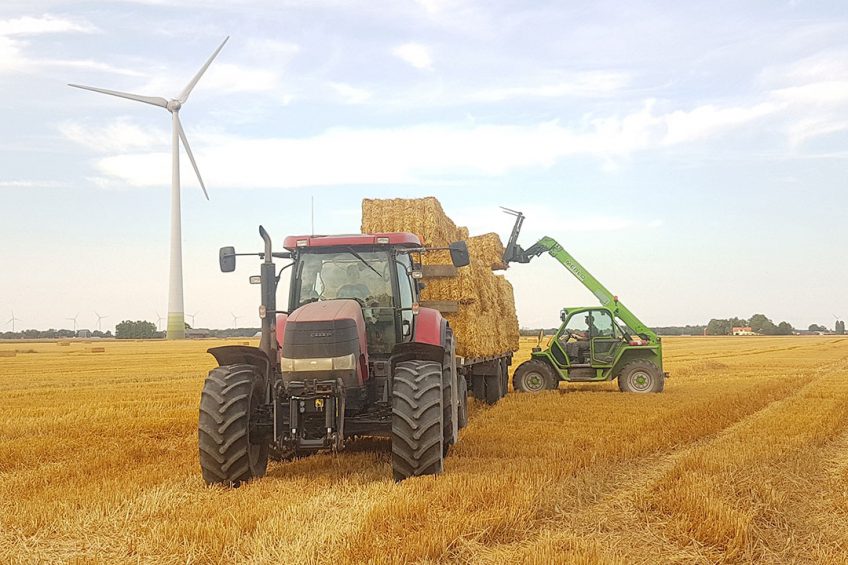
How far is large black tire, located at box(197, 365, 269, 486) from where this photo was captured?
8.23 m

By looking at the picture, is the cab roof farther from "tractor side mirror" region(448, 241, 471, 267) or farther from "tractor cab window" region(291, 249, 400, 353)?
"tractor side mirror" region(448, 241, 471, 267)

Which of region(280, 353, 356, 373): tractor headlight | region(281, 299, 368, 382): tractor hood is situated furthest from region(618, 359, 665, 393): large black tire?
region(280, 353, 356, 373): tractor headlight

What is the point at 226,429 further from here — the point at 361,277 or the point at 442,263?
the point at 442,263

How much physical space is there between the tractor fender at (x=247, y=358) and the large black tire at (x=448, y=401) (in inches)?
77.0

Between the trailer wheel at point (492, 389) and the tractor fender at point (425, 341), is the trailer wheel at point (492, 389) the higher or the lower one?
the lower one

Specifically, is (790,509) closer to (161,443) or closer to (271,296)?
(271,296)

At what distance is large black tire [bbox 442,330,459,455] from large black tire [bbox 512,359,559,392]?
10397 millimetres

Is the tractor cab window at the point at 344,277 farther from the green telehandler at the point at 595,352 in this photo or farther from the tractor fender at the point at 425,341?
the green telehandler at the point at 595,352

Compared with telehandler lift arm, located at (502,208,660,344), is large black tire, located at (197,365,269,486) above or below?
below

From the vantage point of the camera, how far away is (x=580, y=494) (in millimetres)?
7699

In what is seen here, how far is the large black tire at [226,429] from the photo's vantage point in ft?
27.0

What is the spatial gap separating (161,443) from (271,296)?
3998 millimetres

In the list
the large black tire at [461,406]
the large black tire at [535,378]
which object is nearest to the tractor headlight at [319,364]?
the large black tire at [461,406]

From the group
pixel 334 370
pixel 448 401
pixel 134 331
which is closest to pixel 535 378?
pixel 448 401
